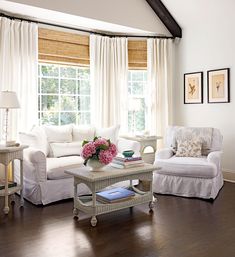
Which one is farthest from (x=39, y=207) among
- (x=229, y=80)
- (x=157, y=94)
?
(x=229, y=80)

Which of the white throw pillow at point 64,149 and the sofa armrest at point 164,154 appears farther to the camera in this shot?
the sofa armrest at point 164,154

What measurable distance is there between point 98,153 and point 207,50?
332 cm

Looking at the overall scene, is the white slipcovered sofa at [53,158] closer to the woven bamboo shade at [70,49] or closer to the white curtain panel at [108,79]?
the white curtain panel at [108,79]

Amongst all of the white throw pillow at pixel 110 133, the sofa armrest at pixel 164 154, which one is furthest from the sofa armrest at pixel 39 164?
the sofa armrest at pixel 164 154

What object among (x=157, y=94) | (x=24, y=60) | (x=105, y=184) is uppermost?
(x=24, y=60)

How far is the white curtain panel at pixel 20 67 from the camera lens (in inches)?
182

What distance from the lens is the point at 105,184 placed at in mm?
3295

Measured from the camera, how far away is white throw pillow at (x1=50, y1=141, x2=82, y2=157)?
4.61 metres

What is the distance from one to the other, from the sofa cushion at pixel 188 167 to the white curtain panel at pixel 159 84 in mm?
1699

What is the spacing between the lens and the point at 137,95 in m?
6.24

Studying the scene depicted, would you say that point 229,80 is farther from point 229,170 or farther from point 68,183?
point 68,183

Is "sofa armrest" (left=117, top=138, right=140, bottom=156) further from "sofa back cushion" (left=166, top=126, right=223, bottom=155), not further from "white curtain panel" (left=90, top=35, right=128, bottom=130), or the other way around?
"white curtain panel" (left=90, top=35, right=128, bottom=130)

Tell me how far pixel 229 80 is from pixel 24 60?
3.34m

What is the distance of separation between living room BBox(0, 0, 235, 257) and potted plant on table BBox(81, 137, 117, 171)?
88 millimetres
